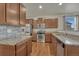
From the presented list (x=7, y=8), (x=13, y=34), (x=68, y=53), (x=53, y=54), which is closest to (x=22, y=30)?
(x=13, y=34)

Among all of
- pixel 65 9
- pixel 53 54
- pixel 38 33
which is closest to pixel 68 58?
pixel 53 54

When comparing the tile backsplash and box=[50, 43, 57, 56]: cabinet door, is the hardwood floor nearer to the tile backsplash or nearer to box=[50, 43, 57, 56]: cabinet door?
box=[50, 43, 57, 56]: cabinet door

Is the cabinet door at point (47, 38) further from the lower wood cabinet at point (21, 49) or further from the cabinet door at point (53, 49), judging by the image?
the lower wood cabinet at point (21, 49)

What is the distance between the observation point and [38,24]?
1.84 m

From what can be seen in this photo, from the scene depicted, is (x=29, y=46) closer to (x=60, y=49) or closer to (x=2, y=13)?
(x=60, y=49)

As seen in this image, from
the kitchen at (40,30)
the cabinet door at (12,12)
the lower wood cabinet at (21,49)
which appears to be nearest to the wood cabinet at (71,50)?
the kitchen at (40,30)

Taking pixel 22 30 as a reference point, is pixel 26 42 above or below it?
below

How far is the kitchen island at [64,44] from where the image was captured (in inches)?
69.8

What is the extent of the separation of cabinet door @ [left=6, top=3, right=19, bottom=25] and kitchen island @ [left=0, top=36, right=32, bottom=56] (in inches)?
10.8

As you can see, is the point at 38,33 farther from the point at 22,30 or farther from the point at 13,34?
the point at 13,34

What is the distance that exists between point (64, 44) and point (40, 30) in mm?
379

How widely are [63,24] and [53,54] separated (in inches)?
17.1

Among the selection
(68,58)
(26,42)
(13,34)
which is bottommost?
(68,58)

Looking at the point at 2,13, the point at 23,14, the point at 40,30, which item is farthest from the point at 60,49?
the point at 2,13
